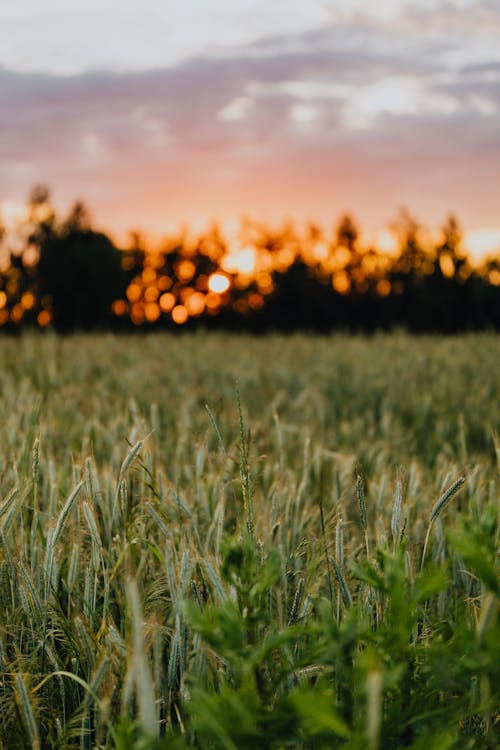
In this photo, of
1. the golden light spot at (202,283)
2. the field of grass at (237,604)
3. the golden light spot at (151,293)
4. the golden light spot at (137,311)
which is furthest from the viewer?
the golden light spot at (151,293)

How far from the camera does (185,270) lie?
134 ft

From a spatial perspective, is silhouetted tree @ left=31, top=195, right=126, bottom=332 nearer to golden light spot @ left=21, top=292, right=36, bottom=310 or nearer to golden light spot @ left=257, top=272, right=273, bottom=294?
golden light spot @ left=21, top=292, right=36, bottom=310

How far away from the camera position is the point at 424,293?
34.5m

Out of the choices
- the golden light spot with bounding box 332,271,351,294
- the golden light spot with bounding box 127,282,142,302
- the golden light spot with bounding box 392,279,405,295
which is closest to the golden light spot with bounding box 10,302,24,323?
the golden light spot with bounding box 127,282,142,302

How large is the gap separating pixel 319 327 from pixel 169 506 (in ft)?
112

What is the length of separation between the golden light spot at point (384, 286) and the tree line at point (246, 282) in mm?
61

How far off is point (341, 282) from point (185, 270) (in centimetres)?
879

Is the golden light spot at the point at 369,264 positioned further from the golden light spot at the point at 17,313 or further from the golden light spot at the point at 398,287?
the golden light spot at the point at 17,313

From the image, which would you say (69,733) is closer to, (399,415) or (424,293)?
(399,415)

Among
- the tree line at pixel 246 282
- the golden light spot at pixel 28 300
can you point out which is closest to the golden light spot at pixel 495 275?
the tree line at pixel 246 282

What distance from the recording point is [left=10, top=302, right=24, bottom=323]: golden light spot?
102 ft

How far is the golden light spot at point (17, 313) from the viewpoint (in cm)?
3104

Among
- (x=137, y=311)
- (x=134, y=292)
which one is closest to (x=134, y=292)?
(x=134, y=292)

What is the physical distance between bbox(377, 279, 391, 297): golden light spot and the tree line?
0.06 meters
